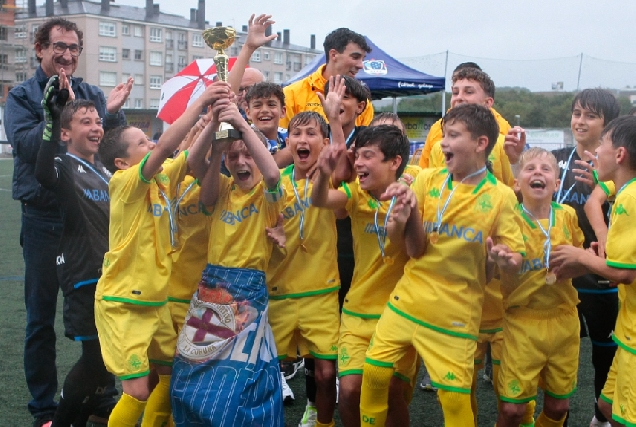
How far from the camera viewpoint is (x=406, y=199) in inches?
132

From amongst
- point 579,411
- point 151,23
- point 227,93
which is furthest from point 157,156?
point 151,23

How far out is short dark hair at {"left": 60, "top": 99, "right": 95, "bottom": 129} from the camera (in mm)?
4266

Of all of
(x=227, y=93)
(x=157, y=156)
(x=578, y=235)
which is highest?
(x=227, y=93)

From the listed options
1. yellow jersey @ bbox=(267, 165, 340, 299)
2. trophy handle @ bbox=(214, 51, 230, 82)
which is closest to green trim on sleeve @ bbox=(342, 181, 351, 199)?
yellow jersey @ bbox=(267, 165, 340, 299)

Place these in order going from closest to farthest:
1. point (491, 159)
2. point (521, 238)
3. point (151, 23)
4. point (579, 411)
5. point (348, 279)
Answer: point (521, 238) < point (491, 159) < point (348, 279) < point (579, 411) < point (151, 23)

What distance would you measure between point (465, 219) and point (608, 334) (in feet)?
4.95

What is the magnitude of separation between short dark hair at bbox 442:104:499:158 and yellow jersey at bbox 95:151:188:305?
1.62 meters

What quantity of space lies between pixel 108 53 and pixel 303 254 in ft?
245

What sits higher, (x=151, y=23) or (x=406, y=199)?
(x=151, y=23)

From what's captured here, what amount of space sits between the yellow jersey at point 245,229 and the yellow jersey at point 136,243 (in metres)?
0.29

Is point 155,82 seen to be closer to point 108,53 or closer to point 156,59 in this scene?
point 156,59

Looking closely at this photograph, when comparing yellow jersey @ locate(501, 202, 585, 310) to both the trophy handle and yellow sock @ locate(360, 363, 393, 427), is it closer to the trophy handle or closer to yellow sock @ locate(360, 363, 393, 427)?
yellow sock @ locate(360, 363, 393, 427)

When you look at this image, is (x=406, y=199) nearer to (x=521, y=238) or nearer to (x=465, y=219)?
(x=465, y=219)

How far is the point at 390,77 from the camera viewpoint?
16938 millimetres
